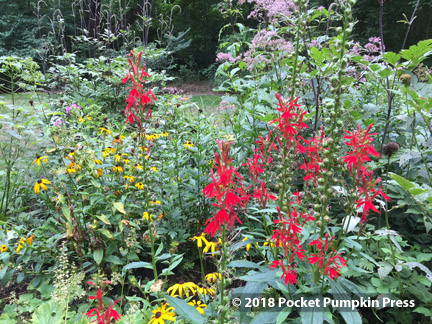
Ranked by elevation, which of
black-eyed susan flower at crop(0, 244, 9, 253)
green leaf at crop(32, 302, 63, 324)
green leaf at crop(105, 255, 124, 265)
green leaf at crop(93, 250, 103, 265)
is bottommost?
green leaf at crop(105, 255, 124, 265)

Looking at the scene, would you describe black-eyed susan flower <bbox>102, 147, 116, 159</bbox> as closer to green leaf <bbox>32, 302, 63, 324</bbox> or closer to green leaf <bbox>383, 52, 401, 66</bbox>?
green leaf <bbox>32, 302, 63, 324</bbox>

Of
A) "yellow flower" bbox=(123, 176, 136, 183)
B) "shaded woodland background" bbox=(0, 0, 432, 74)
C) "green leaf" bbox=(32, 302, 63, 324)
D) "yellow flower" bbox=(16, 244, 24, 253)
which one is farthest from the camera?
"shaded woodland background" bbox=(0, 0, 432, 74)

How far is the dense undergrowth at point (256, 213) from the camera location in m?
1.29

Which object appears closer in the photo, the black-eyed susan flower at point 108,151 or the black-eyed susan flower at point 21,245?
the black-eyed susan flower at point 21,245

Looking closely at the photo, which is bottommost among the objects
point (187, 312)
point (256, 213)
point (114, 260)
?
point (114, 260)

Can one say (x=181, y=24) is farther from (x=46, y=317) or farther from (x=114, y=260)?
(x=46, y=317)

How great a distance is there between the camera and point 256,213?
2.19m

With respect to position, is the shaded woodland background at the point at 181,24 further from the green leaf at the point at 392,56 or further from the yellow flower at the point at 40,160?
the green leaf at the point at 392,56

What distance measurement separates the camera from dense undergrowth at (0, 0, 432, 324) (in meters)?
1.29

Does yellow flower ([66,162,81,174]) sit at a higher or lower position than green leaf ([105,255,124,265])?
higher

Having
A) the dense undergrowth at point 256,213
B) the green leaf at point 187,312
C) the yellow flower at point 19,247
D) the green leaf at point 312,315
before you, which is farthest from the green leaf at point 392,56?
the yellow flower at point 19,247

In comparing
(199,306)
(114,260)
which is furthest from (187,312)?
(114,260)

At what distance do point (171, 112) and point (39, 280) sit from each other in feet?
6.76

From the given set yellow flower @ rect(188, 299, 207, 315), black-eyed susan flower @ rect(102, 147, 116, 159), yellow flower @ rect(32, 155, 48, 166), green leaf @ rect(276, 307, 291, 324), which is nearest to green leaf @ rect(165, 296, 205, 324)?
yellow flower @ rect(188, 299, 207, 315)
